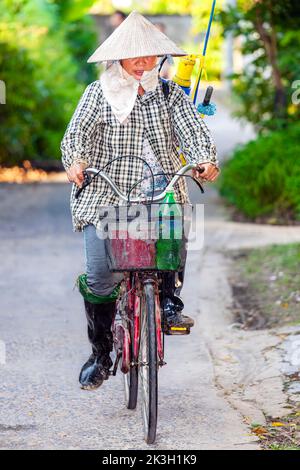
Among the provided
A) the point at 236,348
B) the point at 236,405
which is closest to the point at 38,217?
the point at 236,348

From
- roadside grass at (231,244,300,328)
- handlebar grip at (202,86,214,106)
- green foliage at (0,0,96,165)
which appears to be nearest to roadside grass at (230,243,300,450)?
roadside grass at (231,244,300,328)

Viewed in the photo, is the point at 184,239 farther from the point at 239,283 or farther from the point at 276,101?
the point at 276,101

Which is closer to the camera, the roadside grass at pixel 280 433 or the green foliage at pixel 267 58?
the roadside grass at pixel 280 433

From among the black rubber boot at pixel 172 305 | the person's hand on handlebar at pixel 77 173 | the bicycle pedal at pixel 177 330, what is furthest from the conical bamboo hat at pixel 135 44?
the bicycle pedal at pixel 177 330

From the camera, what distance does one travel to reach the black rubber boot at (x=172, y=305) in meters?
5.42

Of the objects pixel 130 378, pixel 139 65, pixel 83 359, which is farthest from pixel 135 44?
pixel 83 359

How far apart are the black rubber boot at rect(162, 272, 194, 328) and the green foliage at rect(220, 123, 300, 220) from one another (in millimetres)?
5630

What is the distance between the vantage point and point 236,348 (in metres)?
7.10

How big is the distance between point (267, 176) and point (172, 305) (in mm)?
6084

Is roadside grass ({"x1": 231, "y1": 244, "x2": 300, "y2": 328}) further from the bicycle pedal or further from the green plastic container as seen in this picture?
the green plastic container

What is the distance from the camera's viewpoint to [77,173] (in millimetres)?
5168

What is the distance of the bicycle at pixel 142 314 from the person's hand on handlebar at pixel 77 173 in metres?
0.03

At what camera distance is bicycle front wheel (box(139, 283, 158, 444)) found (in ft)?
16.2

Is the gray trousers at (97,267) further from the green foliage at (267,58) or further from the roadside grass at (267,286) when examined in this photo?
the green foliage at (267,58)
